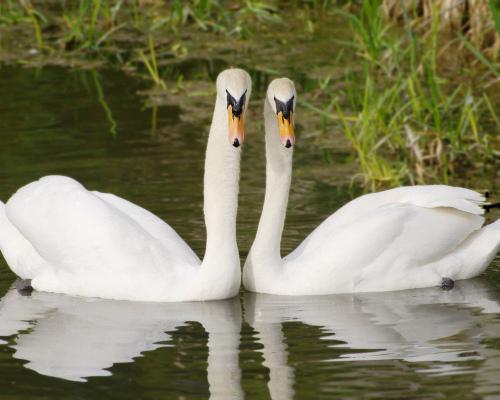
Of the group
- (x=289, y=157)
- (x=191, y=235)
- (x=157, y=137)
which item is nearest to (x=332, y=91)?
(x=157, y=137)

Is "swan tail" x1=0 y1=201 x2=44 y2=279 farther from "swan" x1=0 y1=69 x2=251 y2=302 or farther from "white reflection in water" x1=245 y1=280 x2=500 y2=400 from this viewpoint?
"white reflection in water" x1=245 y1=280 x2=500 y2=400

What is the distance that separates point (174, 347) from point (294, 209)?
3.02 meters

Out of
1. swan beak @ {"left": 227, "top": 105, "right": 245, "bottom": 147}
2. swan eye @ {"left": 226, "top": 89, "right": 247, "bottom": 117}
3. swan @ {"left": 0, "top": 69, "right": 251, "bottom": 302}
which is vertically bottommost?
swan @ {"left": 0, "top": 69, "right": 251, "bottom": 302}

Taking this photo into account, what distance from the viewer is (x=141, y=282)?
26.2ft

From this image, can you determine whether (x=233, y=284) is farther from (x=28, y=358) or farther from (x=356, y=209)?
(x=28, y=358)

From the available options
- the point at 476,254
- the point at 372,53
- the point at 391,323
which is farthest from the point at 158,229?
the point at 372,53

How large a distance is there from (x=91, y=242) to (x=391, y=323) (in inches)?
66.8

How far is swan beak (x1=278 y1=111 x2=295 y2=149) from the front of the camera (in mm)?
7828

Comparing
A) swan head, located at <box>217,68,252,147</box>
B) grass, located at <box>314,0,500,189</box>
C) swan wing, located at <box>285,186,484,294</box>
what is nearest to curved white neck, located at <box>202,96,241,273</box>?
swan head, located at <box>217,68,252,147</box>

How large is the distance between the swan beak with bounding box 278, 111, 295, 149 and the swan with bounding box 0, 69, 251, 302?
222mm

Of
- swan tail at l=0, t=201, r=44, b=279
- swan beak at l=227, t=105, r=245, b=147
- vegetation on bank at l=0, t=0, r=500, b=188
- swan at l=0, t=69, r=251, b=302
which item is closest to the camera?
swan beak at l=227, t=105, r=245, b=147

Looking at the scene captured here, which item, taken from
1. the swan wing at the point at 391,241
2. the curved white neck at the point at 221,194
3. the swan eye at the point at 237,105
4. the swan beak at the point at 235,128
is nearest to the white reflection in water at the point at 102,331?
the curved white neck at the point at 221,194

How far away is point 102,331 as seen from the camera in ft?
24.5

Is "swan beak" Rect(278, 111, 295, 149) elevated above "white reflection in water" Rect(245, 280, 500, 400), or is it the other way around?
"swan beak" Rect(278, 111, 295, 149)
